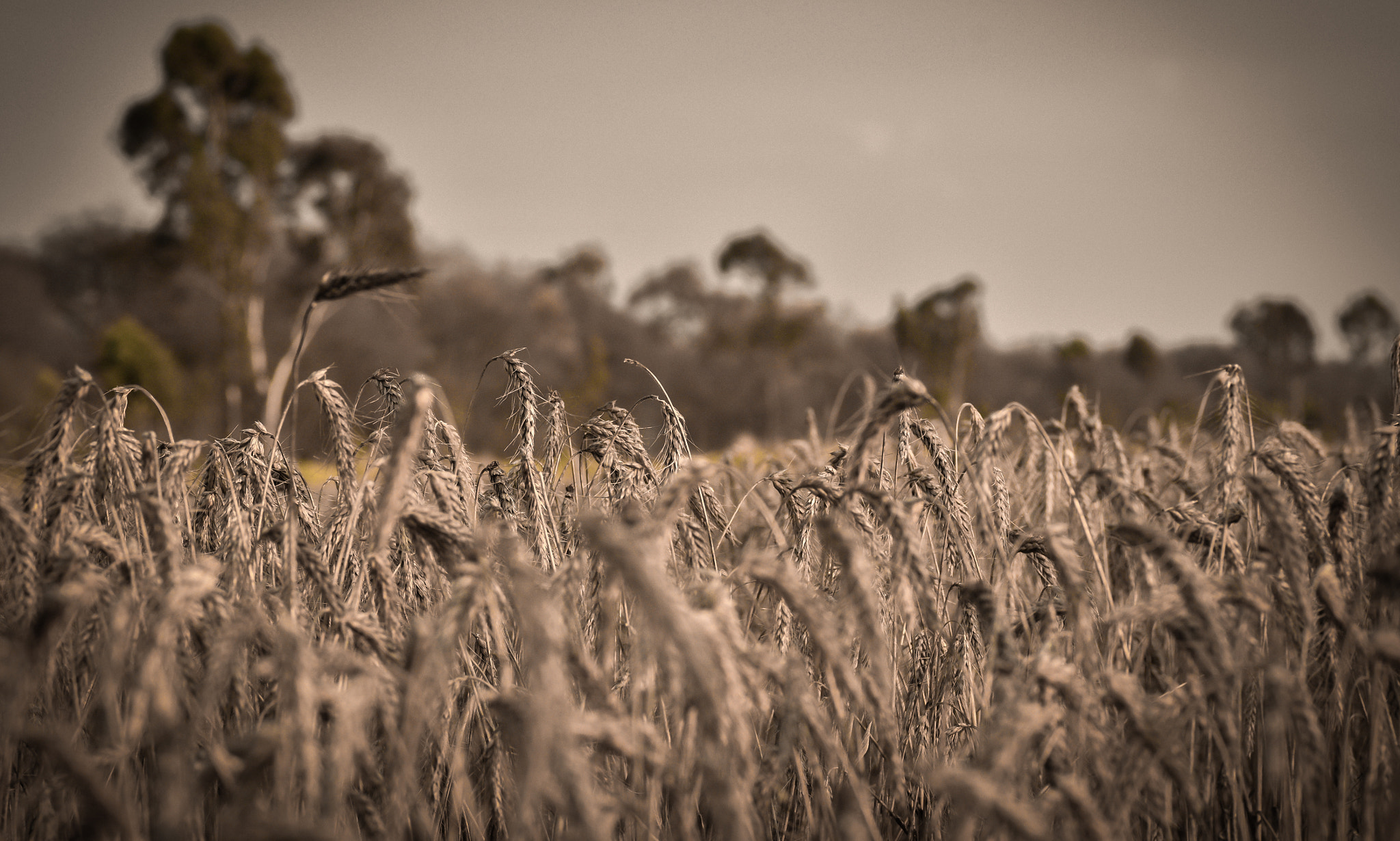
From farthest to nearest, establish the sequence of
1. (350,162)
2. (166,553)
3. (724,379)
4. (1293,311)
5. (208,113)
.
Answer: (724,379) → (1293,311) → (350,162) → (208,113) → (166,553)

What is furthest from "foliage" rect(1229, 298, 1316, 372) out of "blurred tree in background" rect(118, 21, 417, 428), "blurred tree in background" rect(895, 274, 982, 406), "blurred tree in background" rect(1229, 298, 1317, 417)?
"blurred tree in background" rect(118, 21, 417, 428)

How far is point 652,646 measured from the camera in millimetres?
1066

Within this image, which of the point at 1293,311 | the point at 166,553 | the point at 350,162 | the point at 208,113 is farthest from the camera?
the point at 1293,311

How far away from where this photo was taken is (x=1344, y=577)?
1.50 m

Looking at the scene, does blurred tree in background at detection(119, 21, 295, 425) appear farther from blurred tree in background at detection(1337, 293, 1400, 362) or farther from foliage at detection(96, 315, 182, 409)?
blurred tree in background at detection(1337, 293, 1400, 362)

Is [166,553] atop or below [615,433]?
below

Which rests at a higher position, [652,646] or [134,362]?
[134,362]

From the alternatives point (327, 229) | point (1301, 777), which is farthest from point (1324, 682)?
point (327, 229)

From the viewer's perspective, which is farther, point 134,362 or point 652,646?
point 134,362

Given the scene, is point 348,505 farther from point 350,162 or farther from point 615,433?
point 350,162

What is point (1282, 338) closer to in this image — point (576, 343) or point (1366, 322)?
point (1366, 322)

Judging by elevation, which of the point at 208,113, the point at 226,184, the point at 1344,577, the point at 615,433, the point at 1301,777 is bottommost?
the point at 1301,777

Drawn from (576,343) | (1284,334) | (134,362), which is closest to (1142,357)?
(1284,334)

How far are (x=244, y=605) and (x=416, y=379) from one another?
2.01ft
